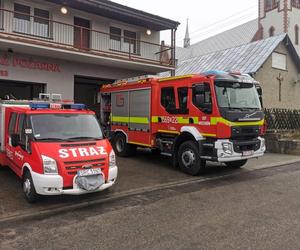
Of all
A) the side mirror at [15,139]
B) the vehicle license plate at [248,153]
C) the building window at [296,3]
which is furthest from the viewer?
the building window at [296,3]

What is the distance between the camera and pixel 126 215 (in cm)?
631

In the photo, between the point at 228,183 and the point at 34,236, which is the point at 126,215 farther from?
the point at 228,183

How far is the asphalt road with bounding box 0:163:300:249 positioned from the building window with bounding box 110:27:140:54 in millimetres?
11129

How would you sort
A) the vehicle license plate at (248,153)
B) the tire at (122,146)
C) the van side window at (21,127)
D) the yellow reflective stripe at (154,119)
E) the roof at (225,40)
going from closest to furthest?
1. the van side window at (21,127)
2. the vehicle license plate at (248,153)
3. the yellow reflective stripe at (154,119)
4. the tire at (122,146)
5. the roof at (225,40)

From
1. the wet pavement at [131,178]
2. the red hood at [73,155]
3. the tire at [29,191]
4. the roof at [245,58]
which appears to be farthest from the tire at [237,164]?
the roof at [245,58]

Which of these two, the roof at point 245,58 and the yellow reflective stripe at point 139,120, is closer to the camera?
the yellow reflective stripe at point 139,120

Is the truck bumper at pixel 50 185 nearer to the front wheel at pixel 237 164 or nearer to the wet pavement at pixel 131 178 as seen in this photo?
the wet pavement at pixel 131 178

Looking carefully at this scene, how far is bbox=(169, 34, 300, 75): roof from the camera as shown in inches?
997

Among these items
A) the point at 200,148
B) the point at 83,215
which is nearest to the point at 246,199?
the point at 200,148

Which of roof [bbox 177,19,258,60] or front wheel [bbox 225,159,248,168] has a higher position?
roof [bbox 177,19,258,60]

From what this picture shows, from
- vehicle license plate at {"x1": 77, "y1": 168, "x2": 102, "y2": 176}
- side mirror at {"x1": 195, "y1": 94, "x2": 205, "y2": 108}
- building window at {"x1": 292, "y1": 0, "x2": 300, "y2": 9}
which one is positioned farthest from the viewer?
building window at {"x1": 292, "y1": 0, "x2": 300, "y2": 9}

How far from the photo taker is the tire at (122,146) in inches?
516

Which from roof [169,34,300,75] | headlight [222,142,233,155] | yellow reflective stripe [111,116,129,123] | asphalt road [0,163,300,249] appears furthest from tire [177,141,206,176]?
roof [169,34,300,75]

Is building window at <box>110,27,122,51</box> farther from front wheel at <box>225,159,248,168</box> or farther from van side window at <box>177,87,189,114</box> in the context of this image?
front wheel at <box>225,159,248,168</box>
